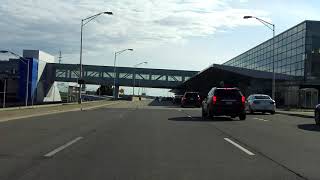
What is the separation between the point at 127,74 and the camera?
153375mm

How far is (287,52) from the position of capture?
87.0 meters

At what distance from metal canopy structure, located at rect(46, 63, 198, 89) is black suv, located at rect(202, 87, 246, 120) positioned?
104111 mm

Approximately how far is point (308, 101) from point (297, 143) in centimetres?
4868

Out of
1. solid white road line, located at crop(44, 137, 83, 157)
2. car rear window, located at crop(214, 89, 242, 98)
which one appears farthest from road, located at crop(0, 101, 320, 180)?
car rear window, located at crop(214, 89, 242, 98)

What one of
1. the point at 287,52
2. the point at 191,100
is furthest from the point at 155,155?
the point at 287,52

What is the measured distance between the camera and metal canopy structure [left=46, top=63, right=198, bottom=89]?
14262 cm

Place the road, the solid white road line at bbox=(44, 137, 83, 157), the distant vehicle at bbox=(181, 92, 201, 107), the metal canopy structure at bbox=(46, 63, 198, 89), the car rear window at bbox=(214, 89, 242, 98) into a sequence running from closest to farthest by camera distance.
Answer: the road < the solid white road line at bbox=(44, 137, 83, 157) < the car rear window at bbox=(214, 89, 242, 98) < the distant vehicle at bbox=(181, 92, 201, 107) < the metal canopy structure at bbox=(46, 63, 198, 89)

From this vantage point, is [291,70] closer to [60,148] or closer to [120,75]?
[60,148]

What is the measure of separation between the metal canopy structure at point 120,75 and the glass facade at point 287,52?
48.3m

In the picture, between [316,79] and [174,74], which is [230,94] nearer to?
[316,79]

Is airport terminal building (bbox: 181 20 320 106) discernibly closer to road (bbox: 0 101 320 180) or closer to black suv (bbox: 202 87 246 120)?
black suv (bbox: 202 87 246 120)

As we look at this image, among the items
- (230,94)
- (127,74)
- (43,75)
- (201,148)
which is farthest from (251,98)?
(127,74)

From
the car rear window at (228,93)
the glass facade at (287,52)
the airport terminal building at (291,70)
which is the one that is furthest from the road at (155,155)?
the glass facade at (287,52)

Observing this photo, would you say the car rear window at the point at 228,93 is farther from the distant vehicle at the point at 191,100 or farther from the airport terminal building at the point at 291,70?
the airport terminal building at the point at 291,70
